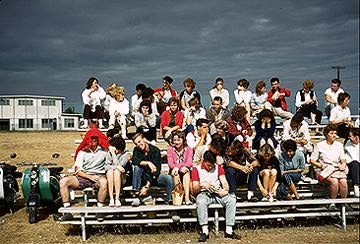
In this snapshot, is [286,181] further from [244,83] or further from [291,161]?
[244,83]

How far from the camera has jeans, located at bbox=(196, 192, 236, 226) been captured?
575cm

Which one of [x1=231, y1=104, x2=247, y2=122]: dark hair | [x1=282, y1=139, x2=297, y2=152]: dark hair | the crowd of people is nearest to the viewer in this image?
the crowd of people

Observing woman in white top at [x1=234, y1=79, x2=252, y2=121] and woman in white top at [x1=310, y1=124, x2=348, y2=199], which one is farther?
woman in white top at [x1=234, y1=79, x2=252, y2=121]

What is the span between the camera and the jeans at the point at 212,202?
18.9 ft

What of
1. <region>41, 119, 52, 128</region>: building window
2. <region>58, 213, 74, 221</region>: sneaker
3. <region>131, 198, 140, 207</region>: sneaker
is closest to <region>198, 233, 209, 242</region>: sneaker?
<region>131, 198, 140, 207</region>: sneaker

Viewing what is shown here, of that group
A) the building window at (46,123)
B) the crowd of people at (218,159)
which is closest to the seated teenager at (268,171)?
the crowd of people at (218,159)

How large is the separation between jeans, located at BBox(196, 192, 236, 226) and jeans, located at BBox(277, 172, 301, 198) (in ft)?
3.10

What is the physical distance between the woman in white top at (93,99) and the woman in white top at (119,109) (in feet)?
1.66

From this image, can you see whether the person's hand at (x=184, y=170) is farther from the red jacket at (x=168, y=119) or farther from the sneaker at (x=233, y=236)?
the red jacket at (x=168, y=119)

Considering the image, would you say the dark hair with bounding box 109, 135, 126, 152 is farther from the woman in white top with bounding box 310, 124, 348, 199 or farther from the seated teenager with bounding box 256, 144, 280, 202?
the woman in white top with bounding box 310, 124, 348, 199

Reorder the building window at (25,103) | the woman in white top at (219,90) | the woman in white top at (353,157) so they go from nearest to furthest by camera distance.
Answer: the woman in white top at (353,157)
the woman in white top at (219,90)
the building window at (25,103)

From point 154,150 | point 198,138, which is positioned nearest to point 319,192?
point 198,138

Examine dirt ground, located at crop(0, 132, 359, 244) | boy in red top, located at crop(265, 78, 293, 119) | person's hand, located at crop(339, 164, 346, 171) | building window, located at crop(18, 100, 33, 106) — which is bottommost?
dirt ground, located at crop(0, 132, 359, 244)

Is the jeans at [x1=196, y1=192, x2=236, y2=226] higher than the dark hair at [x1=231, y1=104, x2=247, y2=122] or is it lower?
lower
